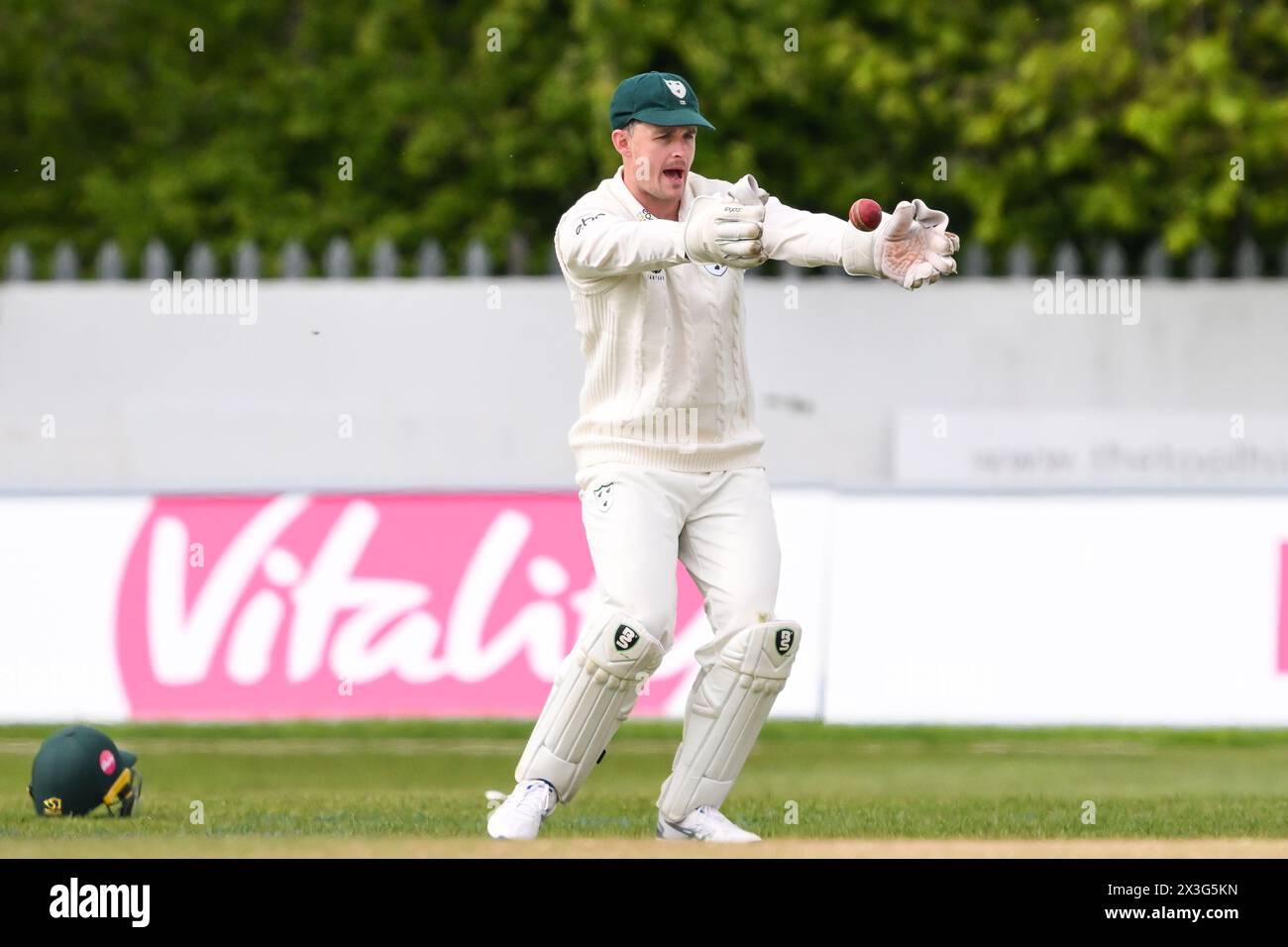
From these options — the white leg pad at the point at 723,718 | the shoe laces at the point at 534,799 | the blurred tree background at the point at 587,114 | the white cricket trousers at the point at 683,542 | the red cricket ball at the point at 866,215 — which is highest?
the blurred tree background at the point at 587,114

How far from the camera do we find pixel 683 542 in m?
6.41

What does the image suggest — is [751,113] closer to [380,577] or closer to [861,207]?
[380,577]

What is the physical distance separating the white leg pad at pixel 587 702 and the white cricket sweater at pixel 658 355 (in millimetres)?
518

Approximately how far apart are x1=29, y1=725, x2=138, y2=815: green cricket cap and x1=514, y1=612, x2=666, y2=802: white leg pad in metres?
1.65

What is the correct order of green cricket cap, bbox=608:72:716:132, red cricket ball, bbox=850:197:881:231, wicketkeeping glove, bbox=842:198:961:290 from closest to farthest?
red cricket ball, bbox=850:197:881:231
wicketkeeping glove, bbox=842:198:961:290
green cricket cap, bbox=608:72:716:132

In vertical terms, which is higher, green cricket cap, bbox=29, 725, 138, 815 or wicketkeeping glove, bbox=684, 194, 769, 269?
wicketkeeping glove, bbox=684, 194, 769, 269

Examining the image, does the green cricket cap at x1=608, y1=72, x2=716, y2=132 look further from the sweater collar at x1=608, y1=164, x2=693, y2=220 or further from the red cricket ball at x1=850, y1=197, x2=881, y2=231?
the red cricket ball at x1=850, y1=197, x2=881, y2=231

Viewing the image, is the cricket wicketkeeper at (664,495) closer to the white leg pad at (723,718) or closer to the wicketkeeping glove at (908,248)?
the white leg pad at (723,718)

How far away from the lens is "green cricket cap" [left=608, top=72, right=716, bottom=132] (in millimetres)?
6062
